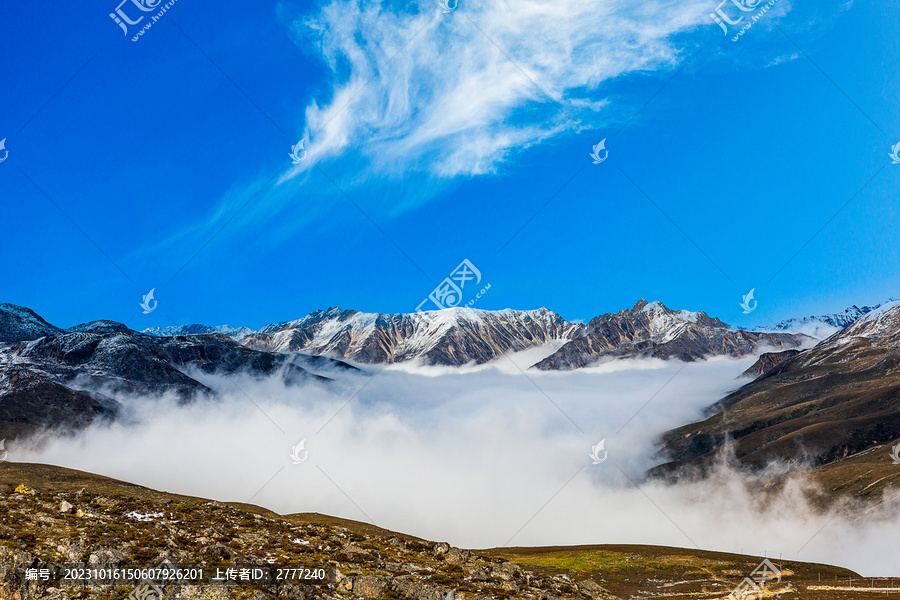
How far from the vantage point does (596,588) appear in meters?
102

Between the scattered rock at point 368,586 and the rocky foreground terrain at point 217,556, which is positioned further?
the scattered rock at point 368,586

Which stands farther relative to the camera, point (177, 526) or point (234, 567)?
point (177, 526)

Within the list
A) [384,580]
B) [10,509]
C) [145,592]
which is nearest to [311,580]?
[384,580]

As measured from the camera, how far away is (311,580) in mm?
65375

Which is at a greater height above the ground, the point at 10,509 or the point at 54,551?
the point at 10,509

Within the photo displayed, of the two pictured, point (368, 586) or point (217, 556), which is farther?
point (217, 556)

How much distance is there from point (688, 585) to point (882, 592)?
2096 inches

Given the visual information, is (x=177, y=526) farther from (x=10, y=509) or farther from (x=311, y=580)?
(x=311, y=580)

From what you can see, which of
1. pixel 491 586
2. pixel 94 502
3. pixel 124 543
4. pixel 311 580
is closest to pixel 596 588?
pixel 491 586

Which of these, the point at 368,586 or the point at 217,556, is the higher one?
the point at 217,556

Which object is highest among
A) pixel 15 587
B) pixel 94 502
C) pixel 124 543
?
pixel 94 502

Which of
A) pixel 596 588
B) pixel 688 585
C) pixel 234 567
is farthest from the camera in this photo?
pixel 688 585

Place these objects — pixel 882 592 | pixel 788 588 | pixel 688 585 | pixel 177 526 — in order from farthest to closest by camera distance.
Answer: pixel 688 585 < pixel 788 588 < pixel 882 592 < pixel 177 526

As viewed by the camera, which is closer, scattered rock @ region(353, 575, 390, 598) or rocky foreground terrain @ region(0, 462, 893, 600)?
rocky foreground terrain @ region(0, 462, 893, 600)
